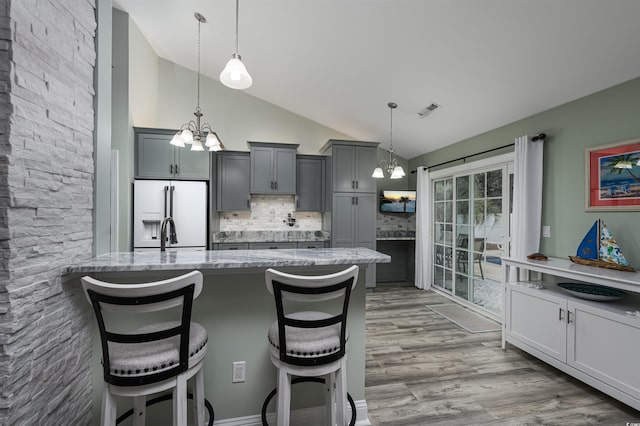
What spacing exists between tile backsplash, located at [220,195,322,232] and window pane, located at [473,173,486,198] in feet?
8.77

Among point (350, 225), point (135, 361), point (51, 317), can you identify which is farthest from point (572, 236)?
point (51, 317)

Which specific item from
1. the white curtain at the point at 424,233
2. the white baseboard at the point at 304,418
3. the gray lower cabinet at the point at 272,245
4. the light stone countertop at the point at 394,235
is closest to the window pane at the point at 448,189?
the white curtain at the point at 424,233

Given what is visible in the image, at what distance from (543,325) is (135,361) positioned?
3.05 m

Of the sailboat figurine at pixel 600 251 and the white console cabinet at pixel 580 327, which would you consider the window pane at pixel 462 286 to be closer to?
the white console cabinet at pixel 580 327

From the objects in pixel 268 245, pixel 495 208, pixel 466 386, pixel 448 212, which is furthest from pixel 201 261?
pixel 448 212

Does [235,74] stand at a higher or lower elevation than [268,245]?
higher

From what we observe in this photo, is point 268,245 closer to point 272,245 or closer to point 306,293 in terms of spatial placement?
point 272,245

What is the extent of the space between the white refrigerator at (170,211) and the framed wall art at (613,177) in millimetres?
4285

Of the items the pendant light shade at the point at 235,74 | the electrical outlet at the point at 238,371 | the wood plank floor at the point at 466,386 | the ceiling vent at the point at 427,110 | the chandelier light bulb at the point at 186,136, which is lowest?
the wood plank floor at the point at 466,386

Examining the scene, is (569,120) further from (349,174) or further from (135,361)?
(135,361)

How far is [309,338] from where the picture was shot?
1294mm

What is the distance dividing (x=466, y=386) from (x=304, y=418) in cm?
135

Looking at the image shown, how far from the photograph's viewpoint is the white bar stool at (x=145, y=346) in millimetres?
1037

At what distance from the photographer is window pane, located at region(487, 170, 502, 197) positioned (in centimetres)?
358
